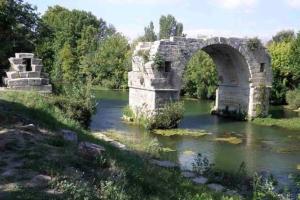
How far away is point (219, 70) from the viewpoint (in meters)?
25.0

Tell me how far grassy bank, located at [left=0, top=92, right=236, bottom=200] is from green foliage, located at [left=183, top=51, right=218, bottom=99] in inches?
1100

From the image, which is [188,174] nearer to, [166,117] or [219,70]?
[166,117]

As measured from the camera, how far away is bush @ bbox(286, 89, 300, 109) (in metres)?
29.9

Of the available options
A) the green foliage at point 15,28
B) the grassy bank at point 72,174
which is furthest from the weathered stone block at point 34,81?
the grassy bank at point 72,174

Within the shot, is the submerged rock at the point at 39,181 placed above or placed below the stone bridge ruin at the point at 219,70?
below

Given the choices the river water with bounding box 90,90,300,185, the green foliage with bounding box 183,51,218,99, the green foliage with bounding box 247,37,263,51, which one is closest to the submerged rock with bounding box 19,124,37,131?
the river water with bounding box 90,90,300,185

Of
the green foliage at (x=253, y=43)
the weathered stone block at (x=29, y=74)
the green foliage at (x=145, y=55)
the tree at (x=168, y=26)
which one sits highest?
the tree at (x=168, y=26)

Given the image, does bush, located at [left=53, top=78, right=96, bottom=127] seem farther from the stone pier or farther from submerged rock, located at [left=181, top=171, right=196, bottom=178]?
submerged rock, located at [left=181, top=171, right=196, bottom=178]

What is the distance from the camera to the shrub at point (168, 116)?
19141 millimetres

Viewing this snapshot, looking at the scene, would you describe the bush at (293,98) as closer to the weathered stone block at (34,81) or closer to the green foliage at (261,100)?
the green foliage at (261,100)

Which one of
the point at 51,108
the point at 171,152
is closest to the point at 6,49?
the point at 51,108

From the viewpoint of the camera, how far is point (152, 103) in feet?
63.5

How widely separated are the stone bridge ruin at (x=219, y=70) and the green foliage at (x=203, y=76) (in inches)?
397

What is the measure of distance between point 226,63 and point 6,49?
474 inches
